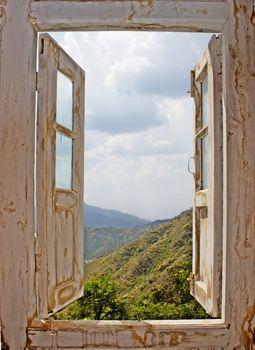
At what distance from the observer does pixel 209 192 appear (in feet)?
9.05

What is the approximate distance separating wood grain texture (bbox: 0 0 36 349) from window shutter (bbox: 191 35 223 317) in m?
0.87

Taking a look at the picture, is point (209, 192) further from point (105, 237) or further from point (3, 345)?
point (105, 237)

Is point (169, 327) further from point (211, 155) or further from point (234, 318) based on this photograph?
point (211, 155)

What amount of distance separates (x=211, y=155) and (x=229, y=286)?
0.64 m

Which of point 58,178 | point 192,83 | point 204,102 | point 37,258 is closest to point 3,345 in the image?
point 37,258

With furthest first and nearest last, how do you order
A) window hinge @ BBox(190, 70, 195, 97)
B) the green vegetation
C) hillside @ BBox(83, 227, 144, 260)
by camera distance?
1. hillside @ BBox(83, 227, 144, 260)
2. the green vegetation
3. window hinge @ BBox(190, 70, 195, 97)

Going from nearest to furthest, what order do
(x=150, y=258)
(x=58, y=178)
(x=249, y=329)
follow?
(x=249, y=329) → (x=58, y=178) → (x=150, y=258)

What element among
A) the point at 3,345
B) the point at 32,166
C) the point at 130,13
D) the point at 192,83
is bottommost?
the point at 3,345

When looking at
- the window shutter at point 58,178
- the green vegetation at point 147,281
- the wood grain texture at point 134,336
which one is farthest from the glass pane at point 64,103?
the green vegetation at point 147,281

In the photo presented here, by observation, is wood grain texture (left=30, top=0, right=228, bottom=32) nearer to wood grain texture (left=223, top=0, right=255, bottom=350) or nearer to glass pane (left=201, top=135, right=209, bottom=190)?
wood grain texture (left=223, top=0, right=255, bottom=350)

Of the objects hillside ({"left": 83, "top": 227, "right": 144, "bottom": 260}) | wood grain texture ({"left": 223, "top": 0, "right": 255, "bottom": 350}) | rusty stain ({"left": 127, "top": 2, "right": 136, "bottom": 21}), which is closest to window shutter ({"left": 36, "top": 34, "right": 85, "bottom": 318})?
rusty stain ({"left": 127, "top": 2, "right": 136, "bottom": 21})

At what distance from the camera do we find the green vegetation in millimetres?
22281

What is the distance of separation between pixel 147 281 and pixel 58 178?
24.7m

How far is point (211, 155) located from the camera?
8.86 ft
